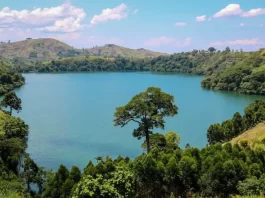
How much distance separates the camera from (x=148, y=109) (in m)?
33.2

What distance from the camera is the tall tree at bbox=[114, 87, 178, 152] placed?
109ft

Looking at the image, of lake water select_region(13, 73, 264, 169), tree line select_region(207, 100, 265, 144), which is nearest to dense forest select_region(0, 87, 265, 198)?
lake water select_region(13, 73, 264, 169)

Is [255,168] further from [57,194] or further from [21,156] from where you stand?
[21,156]

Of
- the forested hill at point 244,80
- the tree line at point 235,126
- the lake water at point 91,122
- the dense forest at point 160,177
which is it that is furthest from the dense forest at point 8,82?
the dense forest at point 160,177

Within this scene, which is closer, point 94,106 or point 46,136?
point 46,136

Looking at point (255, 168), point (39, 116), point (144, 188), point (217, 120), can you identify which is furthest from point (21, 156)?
point (217, 120)

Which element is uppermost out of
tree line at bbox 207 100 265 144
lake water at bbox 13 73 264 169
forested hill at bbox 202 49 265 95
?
forested hill at bbox 202 49 265 95

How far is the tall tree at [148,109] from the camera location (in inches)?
1308

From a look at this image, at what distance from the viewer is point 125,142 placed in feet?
162

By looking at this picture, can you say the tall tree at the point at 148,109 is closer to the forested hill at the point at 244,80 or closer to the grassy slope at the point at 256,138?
the grassy slope at the point at 256,138

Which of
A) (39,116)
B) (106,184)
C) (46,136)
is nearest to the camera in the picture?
(106,184)

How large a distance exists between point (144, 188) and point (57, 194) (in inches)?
224

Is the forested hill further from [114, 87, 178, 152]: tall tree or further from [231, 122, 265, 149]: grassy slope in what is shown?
[114, 87, 178, 152]: tall tree

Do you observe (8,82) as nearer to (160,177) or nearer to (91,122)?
(91,122)
